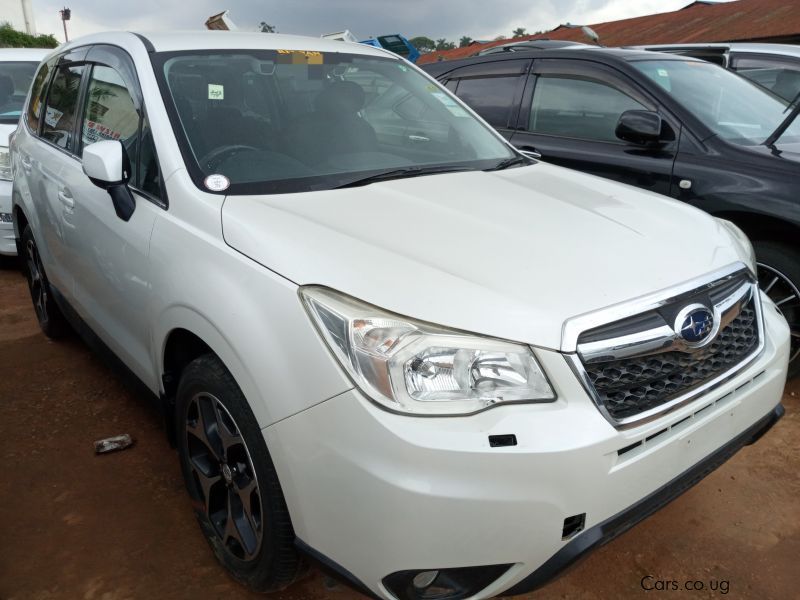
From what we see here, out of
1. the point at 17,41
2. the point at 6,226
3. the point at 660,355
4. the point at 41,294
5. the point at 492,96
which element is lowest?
the point at 41,294

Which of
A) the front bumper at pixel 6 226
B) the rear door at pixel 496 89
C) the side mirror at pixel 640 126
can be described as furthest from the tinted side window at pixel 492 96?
the front bumper at pixel 6 226

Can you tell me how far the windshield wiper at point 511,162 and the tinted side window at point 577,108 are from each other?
1.18 meters

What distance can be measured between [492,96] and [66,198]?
2.99 metres

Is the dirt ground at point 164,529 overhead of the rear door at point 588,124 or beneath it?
beneath

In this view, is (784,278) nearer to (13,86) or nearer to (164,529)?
(164,529)

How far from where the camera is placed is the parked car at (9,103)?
527cm

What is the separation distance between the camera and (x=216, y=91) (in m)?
2.57

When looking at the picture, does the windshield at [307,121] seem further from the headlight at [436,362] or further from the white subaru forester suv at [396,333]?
the headlight at [436,362]

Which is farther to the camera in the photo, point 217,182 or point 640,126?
point 640,126

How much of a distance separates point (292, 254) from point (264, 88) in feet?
3.99

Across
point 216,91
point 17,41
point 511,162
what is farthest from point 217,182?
point 17,41

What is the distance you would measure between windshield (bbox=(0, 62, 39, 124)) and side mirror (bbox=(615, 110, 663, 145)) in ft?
16.9

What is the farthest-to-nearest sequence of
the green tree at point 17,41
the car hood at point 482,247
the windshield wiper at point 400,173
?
1. the green tree at point 17,41
2. the windshield wiper at point 400,173
3. the car hood at point 482,247

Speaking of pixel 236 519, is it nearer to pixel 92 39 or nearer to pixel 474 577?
pixel 474 577
